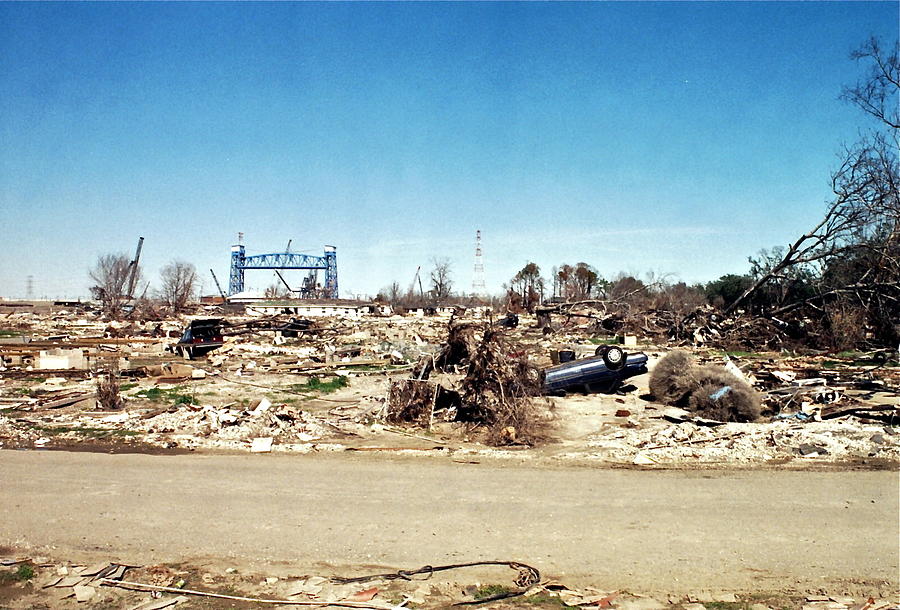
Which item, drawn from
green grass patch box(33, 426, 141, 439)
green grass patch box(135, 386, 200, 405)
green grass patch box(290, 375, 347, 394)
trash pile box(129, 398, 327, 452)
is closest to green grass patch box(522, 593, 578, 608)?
trash pile box(129, 398, 327, 452)

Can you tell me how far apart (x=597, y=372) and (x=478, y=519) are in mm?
9683

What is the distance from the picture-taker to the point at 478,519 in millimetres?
6895

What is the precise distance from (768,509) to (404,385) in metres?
7.65

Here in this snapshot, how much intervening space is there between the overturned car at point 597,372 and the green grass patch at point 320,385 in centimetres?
677

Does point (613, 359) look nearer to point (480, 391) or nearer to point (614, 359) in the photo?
point (614, 359)

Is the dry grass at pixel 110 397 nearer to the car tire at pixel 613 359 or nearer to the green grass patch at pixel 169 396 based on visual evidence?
the green grass patch at pixel 169 396

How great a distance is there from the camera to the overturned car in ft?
50.7

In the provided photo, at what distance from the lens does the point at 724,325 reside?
29.6 metres

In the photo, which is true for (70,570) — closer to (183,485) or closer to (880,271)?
(183,485)

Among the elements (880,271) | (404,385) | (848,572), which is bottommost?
(848,572)

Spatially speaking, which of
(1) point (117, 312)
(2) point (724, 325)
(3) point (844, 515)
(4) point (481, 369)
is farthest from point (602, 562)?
(1) point (117, 312)

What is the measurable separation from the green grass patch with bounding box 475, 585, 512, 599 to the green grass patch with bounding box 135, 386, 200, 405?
1227 centimetres

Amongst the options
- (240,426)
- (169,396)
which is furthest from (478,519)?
(169,396)

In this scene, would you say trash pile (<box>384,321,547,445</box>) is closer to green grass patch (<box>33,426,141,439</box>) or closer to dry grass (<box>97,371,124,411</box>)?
green grass patch (<box>33,426,141,439</box>)
